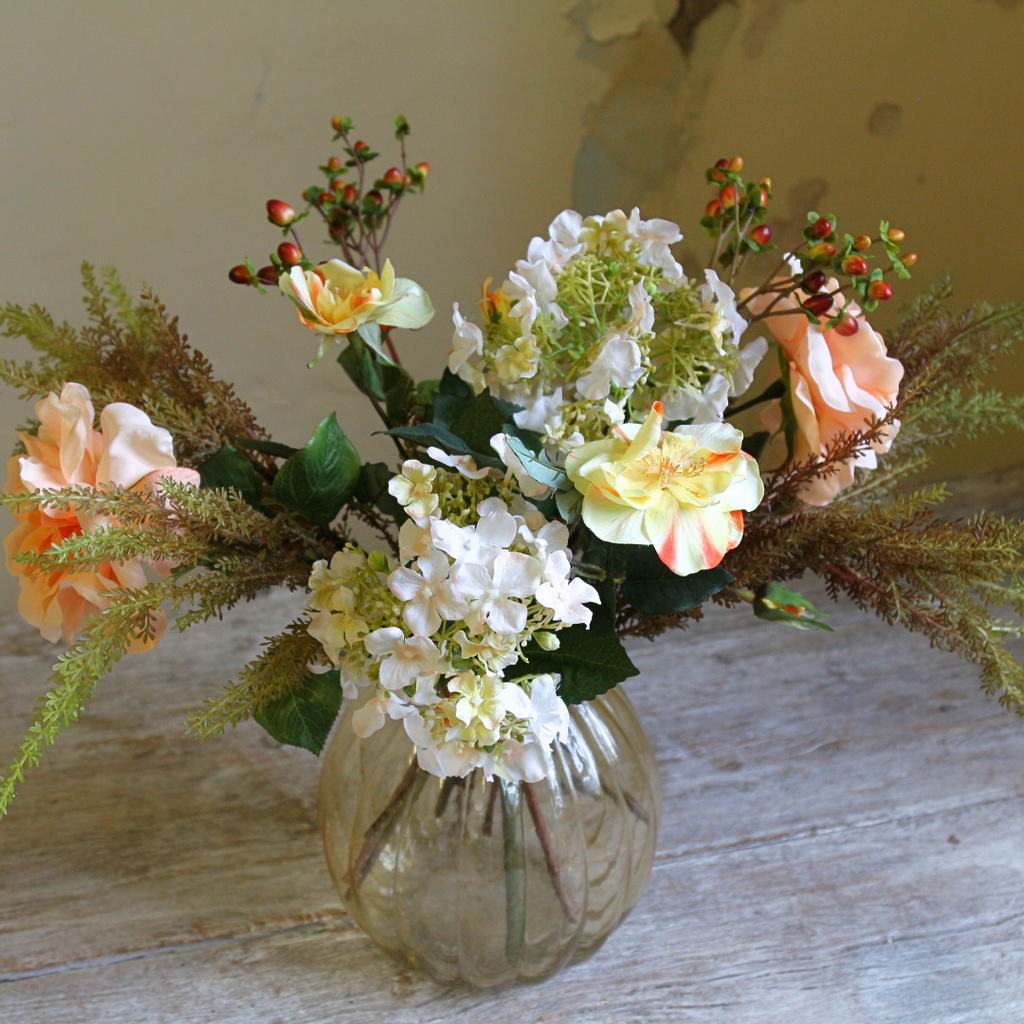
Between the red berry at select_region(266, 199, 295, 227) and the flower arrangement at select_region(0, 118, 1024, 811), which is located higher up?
the red berry at select_region(266, 199, 295, 227)

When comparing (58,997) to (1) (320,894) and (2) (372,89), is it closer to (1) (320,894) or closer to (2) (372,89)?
(1) (320,894)

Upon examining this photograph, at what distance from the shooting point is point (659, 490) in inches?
17.2

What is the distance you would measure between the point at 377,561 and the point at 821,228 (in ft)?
0.91

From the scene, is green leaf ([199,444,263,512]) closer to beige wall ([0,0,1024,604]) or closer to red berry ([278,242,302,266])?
red berry ([278,242,302,266])

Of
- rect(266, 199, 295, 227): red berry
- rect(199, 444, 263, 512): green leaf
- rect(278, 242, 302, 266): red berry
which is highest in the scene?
rect(266, 199, 295, 227): red berry

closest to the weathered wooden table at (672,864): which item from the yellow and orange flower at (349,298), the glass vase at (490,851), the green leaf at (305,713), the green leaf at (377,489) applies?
the glass vase at (490,851)

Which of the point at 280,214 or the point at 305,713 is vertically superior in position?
the point at 280,214

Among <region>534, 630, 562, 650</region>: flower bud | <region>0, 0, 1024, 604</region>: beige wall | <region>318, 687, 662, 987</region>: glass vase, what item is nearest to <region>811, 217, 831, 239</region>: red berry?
<region>534, 630, 562, 650</region>: flower bud

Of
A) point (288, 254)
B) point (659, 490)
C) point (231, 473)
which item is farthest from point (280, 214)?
point (659, 490)

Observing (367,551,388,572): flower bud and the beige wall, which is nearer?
(367,551,388,572): flower bud

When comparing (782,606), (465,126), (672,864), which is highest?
(465,126)

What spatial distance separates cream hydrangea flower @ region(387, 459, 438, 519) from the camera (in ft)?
1.47

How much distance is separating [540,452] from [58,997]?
1.74 feet

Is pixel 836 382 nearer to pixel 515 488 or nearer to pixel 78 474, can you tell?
pixel 515 488
